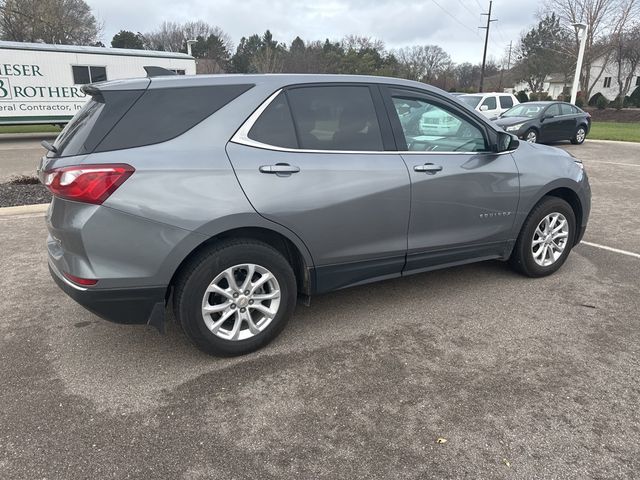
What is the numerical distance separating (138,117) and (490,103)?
17.4 meters

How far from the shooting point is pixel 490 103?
18.0m

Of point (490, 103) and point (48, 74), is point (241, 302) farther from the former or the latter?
point (490, 103)

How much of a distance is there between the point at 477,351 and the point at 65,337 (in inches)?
112

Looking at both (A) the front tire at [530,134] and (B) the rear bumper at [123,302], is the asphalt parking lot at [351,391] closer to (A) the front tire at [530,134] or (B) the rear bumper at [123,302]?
(B) the rear bumper at [123,302]

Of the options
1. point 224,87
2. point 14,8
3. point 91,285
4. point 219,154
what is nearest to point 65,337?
point 91,285

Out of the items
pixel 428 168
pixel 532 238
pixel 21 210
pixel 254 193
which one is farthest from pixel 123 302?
pixel 21 210

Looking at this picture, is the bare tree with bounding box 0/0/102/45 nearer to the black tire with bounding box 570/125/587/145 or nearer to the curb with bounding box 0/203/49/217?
the curb with bounding box 0/203/49/217

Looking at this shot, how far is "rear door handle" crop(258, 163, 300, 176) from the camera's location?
118 inches

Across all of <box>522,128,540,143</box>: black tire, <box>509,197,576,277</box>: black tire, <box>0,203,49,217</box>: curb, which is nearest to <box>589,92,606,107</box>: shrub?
<box>522,128,540,143</box>: black tire

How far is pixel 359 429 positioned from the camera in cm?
251

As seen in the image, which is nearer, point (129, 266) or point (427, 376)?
point (129, 266)

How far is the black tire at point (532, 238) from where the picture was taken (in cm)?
432

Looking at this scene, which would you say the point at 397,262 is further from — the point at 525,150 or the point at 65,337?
the point at 65,337

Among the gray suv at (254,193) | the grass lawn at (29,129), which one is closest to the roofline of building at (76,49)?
the grass lawn at (29,129)
